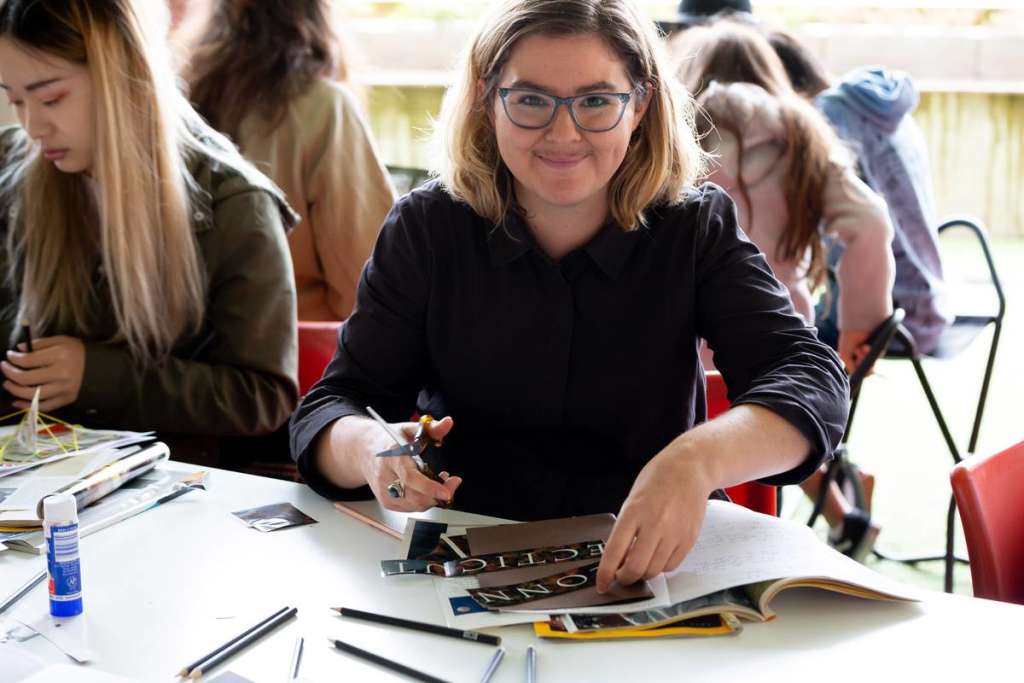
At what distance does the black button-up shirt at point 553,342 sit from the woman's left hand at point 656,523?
0.33 m

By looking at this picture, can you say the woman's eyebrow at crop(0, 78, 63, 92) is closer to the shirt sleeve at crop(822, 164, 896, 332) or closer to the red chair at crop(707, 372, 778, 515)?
the red chair at crop(707, 372, 778, 515)

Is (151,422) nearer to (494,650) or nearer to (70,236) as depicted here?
(70,236)

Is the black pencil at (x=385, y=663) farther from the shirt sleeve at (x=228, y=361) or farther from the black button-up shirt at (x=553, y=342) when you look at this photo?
the shirt sleeve at (x=228, y=361)

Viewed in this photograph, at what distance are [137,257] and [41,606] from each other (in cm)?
83

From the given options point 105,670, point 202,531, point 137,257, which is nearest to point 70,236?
point 137,257

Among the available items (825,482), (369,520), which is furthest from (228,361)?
(825,482)

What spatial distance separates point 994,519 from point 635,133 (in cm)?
72

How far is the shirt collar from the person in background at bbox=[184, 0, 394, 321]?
47.4 inches

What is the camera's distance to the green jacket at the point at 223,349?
73.6 inches

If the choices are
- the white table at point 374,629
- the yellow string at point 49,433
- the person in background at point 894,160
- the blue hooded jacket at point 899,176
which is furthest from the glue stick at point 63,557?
the blue hooded jacket at point 899,176

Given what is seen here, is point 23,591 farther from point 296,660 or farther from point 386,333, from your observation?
point 386,333

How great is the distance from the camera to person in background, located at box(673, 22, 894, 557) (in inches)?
113

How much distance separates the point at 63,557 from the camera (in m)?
1.12

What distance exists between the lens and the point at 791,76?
3.47 metres
